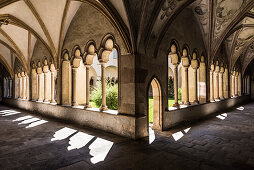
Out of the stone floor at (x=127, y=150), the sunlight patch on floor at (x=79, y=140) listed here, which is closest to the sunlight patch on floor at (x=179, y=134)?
the stone floor at (x=127, y=150)

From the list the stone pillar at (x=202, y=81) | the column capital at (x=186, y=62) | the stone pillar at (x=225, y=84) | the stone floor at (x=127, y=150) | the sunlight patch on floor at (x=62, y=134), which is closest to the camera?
the stone floor at (x=127, y=150)

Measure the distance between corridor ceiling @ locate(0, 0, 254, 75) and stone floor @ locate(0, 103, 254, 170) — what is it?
7.59 ft

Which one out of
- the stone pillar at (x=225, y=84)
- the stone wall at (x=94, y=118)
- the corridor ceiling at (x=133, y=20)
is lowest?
the stone wall at (x=94, y=118)

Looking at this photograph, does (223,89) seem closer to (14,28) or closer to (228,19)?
(228,19)

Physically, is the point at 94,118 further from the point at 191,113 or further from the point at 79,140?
the point at 191,113

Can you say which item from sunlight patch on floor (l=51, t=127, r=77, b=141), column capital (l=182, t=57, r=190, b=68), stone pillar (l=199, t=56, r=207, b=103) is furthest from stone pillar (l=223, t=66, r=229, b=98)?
sunlight patch on floor (l=51, t=127, r=77, b=141)

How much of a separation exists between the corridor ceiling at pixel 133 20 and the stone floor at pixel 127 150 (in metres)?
2.31

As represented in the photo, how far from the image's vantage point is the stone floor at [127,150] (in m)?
2.58

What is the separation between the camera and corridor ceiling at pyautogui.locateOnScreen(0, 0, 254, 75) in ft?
12.8

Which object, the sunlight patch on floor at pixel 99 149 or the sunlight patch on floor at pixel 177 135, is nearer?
the sunlight patch on floor at pixel 99 149

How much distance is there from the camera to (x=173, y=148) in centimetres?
326

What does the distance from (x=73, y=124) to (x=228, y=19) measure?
6798 mm

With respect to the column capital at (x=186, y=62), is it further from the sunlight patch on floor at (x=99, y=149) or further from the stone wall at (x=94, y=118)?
the sunlight patch on floor at (x=99, y=149)

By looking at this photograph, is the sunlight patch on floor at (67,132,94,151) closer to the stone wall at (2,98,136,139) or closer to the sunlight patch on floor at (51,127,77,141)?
the sunlight patch on floor at (51,127,77,141)
